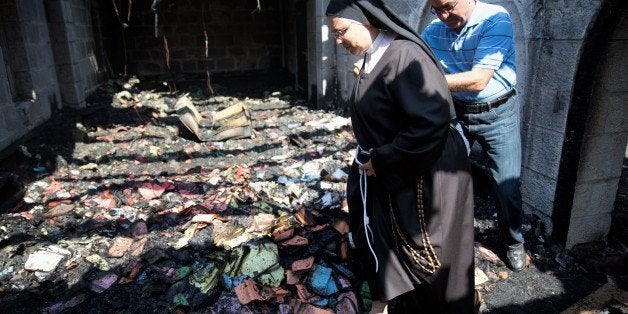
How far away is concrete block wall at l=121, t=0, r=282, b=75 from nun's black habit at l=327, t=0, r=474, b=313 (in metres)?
11.1

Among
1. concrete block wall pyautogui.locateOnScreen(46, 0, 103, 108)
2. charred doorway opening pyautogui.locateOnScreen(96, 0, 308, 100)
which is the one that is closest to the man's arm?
concrete block wall pyautogui.locateOnScreen(46, 0, 103, 108)

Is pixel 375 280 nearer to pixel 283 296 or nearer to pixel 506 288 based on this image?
pixel 283 296

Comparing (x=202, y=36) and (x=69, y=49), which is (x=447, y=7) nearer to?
(x=69, y=49)

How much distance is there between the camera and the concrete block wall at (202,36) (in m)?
12.0

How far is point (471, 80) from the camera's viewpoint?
2654 millimetres

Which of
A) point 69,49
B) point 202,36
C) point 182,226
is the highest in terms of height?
point 202,36

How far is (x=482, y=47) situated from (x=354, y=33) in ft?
3.61

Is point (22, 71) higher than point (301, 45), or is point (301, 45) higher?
point (301, 45)

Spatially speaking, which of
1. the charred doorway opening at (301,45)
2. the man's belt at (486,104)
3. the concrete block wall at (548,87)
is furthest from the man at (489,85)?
the charred doorway opening at (301,45)

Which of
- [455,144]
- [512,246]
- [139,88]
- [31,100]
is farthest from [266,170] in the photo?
[139,88]

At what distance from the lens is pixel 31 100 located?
5.99 m

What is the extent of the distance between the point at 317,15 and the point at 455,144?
6623mm

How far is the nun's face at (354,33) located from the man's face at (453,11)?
875 millimetres

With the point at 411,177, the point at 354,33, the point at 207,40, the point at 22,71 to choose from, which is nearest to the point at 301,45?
the point at 207,40
